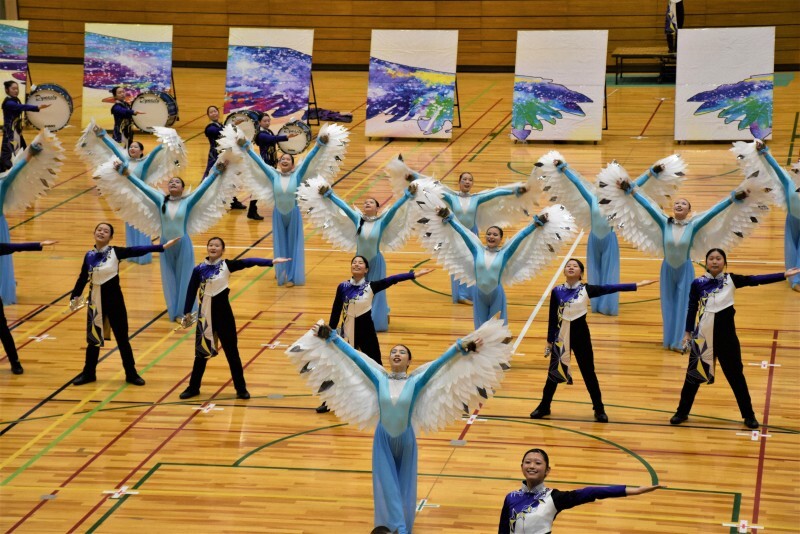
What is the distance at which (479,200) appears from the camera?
14.2 metres

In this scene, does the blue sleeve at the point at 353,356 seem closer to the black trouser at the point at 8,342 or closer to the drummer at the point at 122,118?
the black trouser at the point at 8,342

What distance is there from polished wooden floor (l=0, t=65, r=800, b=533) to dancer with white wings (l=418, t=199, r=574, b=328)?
0.91 meters

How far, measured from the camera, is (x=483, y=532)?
878 cm

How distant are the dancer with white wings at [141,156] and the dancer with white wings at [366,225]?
2510 mm

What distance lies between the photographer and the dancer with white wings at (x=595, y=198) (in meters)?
13.7

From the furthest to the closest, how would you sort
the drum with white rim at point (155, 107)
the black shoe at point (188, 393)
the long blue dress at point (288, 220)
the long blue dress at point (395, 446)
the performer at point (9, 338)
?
the drum with white rim at point (155, 107)
the long blue dress at point (288, 220)
the performer at point (9, 338)
the black shoe at point (188, 393)
the long blue dress at point (395, 446)

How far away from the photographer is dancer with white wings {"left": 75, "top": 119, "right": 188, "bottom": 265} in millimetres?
15344

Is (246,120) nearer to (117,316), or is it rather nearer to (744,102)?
(117,316)

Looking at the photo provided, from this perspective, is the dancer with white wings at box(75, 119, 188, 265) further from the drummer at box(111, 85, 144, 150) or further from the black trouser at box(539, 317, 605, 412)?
the black trouser at box(539, 317, 605, 412)

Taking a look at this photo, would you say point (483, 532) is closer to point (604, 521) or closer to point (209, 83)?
point (604, 521)

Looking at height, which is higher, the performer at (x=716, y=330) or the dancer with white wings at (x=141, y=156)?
the dancer with white wings at (x=141, y=156)

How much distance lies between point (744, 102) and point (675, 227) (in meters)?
10.5

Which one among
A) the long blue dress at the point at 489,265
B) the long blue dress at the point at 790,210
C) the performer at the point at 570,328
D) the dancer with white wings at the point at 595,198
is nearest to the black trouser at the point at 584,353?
the performer at the point at 570,328

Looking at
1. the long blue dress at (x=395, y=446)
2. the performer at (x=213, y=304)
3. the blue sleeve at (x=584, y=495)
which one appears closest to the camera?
the blue sleeve at (x=584, y=495)
